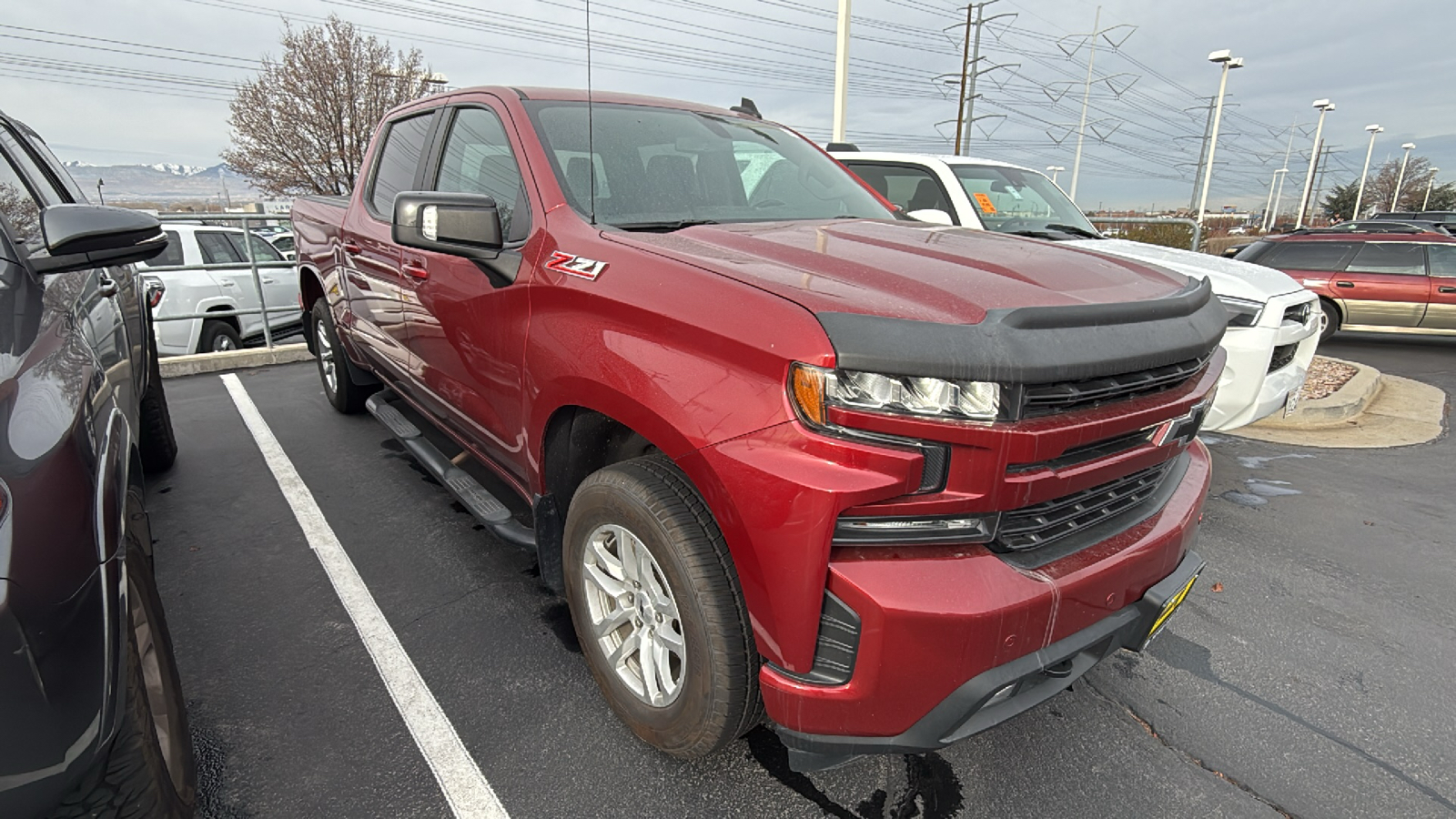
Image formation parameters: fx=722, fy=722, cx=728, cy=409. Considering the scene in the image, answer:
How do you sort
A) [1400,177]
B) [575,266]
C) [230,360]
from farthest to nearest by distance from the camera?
[1400,177]
[230,360]
[575,266]

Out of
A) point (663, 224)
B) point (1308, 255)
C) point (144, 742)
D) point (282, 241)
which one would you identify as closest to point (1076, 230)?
point (663, 224)

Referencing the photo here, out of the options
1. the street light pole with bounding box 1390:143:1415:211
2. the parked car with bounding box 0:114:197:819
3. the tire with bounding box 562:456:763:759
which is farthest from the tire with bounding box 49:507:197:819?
the street light pole with bounding box 1390:143:1415:211

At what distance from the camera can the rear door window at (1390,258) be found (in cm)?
992

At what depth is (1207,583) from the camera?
10.8 feet

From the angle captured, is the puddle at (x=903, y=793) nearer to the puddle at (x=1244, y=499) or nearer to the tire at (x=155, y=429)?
the puddle at (x=1244, y=499)

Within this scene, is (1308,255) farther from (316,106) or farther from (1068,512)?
(316,106)

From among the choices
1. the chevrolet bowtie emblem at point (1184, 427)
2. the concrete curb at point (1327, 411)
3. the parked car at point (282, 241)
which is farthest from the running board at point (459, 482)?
the parked car at point (282, 241)

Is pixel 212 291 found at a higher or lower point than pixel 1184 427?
lower

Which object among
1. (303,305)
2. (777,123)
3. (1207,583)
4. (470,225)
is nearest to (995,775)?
(1207,583)

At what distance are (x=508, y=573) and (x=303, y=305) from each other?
3.46 metres

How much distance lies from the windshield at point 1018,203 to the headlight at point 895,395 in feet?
15.1

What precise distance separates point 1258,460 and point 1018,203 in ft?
8.74

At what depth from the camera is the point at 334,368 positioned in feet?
16.8

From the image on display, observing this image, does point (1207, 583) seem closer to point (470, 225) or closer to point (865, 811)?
point (865, 811)
